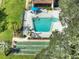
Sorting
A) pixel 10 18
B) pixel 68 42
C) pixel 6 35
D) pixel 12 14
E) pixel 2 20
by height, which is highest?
pixel 12 14

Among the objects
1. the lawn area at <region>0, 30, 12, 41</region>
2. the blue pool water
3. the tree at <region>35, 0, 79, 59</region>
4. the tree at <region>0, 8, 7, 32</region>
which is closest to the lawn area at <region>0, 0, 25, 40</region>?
the lawn area at <region>0, 30, 12, 41</region>

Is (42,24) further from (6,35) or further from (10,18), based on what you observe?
(6,35)

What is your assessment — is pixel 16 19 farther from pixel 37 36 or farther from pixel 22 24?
pixel 37 36

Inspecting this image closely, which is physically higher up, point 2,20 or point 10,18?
point 10,18

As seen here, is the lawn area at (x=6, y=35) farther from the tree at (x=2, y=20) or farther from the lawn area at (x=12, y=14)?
the tree at (x=2, y=20)

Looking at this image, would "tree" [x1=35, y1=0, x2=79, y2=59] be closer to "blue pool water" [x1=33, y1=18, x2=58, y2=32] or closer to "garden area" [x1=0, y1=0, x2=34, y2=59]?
"garden area" [x1=0, y1=0, x2=34, y2=59]

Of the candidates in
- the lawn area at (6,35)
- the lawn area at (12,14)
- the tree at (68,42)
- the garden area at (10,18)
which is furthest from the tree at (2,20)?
the tree at (68,42)

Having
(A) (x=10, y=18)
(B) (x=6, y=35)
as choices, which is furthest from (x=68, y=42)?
(A) (x=10, y=18)
